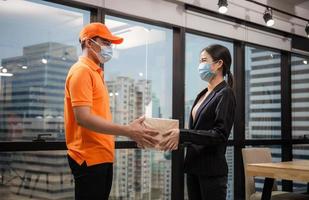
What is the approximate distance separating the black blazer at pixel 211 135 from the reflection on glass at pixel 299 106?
3590 millimetres

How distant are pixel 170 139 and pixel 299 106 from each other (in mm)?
3921

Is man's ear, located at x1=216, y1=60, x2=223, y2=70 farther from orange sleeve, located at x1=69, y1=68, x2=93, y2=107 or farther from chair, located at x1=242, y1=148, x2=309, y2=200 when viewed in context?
chair, located at x1=242, y1=148, x2=309, y2=200

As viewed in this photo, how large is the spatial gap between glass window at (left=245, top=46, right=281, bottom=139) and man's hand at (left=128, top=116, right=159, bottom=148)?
9.90 feet

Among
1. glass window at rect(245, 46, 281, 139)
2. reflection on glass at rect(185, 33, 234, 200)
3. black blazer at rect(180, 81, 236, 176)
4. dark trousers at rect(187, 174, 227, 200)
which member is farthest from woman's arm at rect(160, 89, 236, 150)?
glass window at rect(245, 46, 281, 139)

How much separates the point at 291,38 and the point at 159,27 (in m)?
2.24

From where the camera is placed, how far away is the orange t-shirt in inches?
65.0

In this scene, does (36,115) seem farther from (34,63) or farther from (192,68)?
(192,68)

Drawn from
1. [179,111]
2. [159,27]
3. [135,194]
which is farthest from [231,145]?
[159,27]

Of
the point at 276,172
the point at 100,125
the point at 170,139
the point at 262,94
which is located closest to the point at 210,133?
the point at 170,139

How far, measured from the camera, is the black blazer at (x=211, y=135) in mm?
1967

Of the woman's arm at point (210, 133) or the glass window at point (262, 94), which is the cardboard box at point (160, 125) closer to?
the woman's arm at point (210, 133)

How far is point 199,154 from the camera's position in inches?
80.0

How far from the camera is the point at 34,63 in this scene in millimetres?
3014

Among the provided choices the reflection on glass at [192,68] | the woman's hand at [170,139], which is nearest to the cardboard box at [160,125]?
the woman's hand at [170,139]
